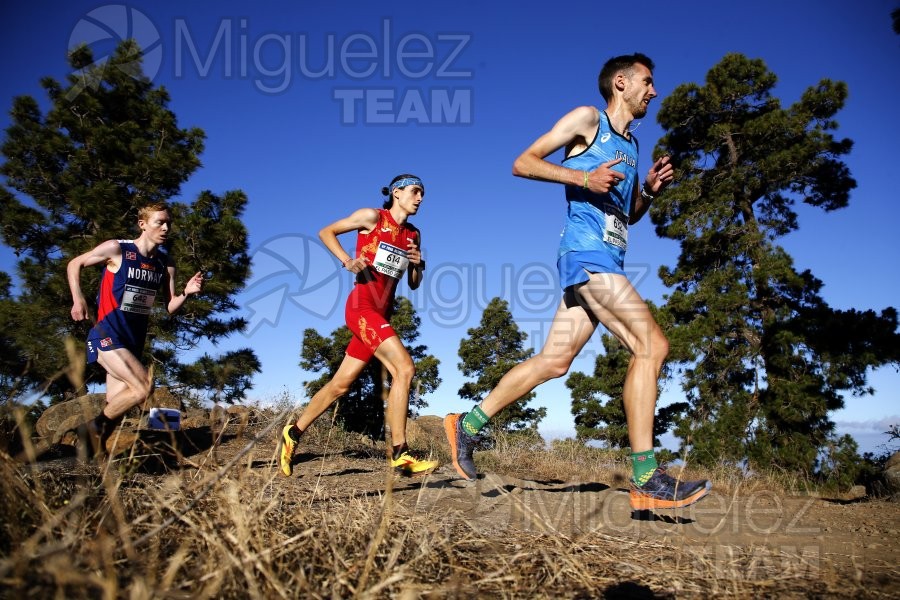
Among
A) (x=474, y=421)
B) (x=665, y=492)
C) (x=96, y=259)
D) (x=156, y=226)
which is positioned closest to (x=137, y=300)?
(x=96, y=259)

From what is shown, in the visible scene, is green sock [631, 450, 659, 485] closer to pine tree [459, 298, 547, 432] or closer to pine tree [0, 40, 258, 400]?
pine tree [0, 40, 258, 400]

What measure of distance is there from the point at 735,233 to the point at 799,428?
468 cm

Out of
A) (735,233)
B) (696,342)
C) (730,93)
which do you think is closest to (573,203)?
(696,342)

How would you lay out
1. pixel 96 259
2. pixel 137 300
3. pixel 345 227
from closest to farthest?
1. pixel 96 259
2. pixel 137 300
3. pixel 345 227

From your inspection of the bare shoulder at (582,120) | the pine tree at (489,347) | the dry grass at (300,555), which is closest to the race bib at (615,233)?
the bare shoulder at (582,120)

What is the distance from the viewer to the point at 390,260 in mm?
5066

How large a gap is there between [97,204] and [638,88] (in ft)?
49.1

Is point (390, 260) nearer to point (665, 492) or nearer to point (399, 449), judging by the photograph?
point (399, 449)

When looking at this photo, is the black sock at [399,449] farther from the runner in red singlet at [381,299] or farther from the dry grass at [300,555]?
the dry grass at [300,555]

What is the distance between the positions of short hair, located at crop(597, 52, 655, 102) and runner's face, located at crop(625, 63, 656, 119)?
4 cm

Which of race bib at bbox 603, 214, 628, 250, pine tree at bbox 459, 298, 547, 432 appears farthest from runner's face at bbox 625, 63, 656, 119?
pine tree at bbox 459, 298, 547, 432

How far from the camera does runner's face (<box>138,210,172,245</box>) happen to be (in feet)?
15.9

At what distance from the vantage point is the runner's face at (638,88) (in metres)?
3.66

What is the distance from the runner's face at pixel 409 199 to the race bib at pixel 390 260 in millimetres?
456
